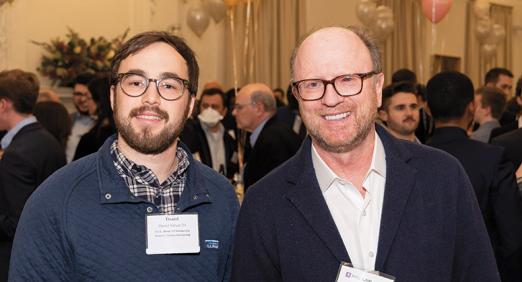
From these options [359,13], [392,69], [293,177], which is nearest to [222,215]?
[293,177]

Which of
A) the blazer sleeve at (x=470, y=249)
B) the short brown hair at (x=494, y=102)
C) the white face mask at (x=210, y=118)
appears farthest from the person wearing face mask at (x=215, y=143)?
the blazer sleeve at (x=470, y=249)

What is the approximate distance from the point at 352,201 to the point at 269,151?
264 centimetres

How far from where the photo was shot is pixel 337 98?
66.3 inches

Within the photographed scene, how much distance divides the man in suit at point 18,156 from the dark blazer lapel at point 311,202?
5.59ft

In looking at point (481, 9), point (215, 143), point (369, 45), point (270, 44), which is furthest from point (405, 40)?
point (369, 45)

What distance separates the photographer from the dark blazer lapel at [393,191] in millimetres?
1625

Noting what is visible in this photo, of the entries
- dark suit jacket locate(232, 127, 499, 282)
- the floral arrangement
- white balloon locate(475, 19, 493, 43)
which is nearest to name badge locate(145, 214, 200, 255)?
dark suit jacket locate(232, 127, 499, 282)

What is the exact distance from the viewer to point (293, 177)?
69.1 inches

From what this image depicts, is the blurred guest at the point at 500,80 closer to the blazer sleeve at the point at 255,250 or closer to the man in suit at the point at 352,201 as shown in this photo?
the man in suit at the point at 352,201

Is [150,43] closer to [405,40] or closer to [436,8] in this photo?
[436,8]

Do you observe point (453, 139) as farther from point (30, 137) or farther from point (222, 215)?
point (30, 137)

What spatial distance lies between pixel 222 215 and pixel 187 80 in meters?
0.38

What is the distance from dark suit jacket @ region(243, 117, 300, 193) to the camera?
4.35m

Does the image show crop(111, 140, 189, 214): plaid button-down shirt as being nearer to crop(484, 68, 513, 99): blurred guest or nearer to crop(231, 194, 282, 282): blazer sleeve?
crop(231, 194, 282, 282): blazer sleeve
